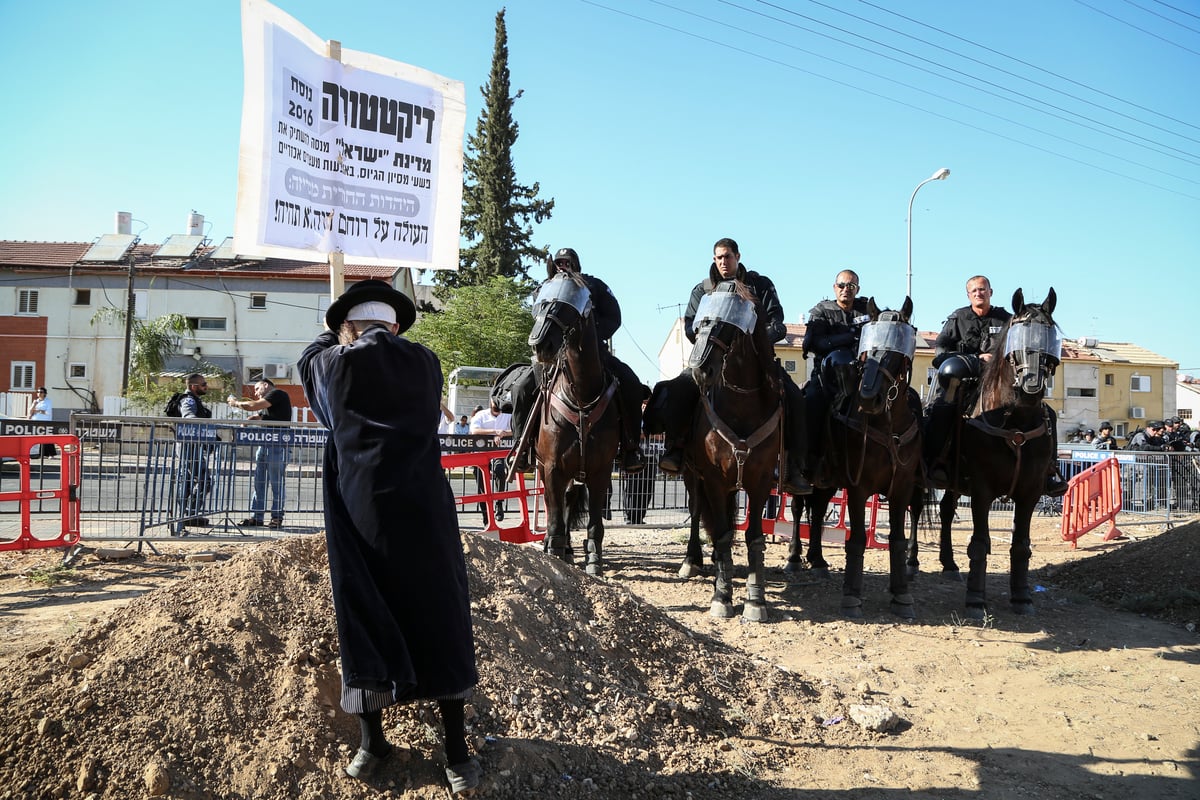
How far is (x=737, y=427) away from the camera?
7590 mm

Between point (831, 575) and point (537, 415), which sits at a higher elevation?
point (537, 415)

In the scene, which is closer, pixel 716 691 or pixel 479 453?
pixel 716 691

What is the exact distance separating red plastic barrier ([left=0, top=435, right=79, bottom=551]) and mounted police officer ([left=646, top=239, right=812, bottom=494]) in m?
6.09

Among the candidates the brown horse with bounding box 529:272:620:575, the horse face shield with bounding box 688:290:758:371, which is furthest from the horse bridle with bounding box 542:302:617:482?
the horse face shield with bounding box 688:290:758:371

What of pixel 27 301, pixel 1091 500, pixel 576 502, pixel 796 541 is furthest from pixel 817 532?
pixel 27 301

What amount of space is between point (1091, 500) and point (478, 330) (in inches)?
1141

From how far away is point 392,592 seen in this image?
3566 millimetres

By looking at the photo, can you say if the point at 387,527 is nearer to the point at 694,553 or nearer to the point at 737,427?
the point at 737,427

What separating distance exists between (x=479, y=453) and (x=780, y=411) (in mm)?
3898

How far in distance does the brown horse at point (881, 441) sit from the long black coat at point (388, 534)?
4946mm

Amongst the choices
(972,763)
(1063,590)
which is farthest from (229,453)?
(1063,590)

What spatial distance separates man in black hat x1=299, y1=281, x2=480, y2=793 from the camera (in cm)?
354

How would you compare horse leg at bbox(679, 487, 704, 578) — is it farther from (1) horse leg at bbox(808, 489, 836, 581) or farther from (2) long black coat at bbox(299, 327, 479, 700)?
(2) long black coat at bbox(299, 327, 479, 700)

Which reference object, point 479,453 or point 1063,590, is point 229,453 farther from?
point 1063,590
